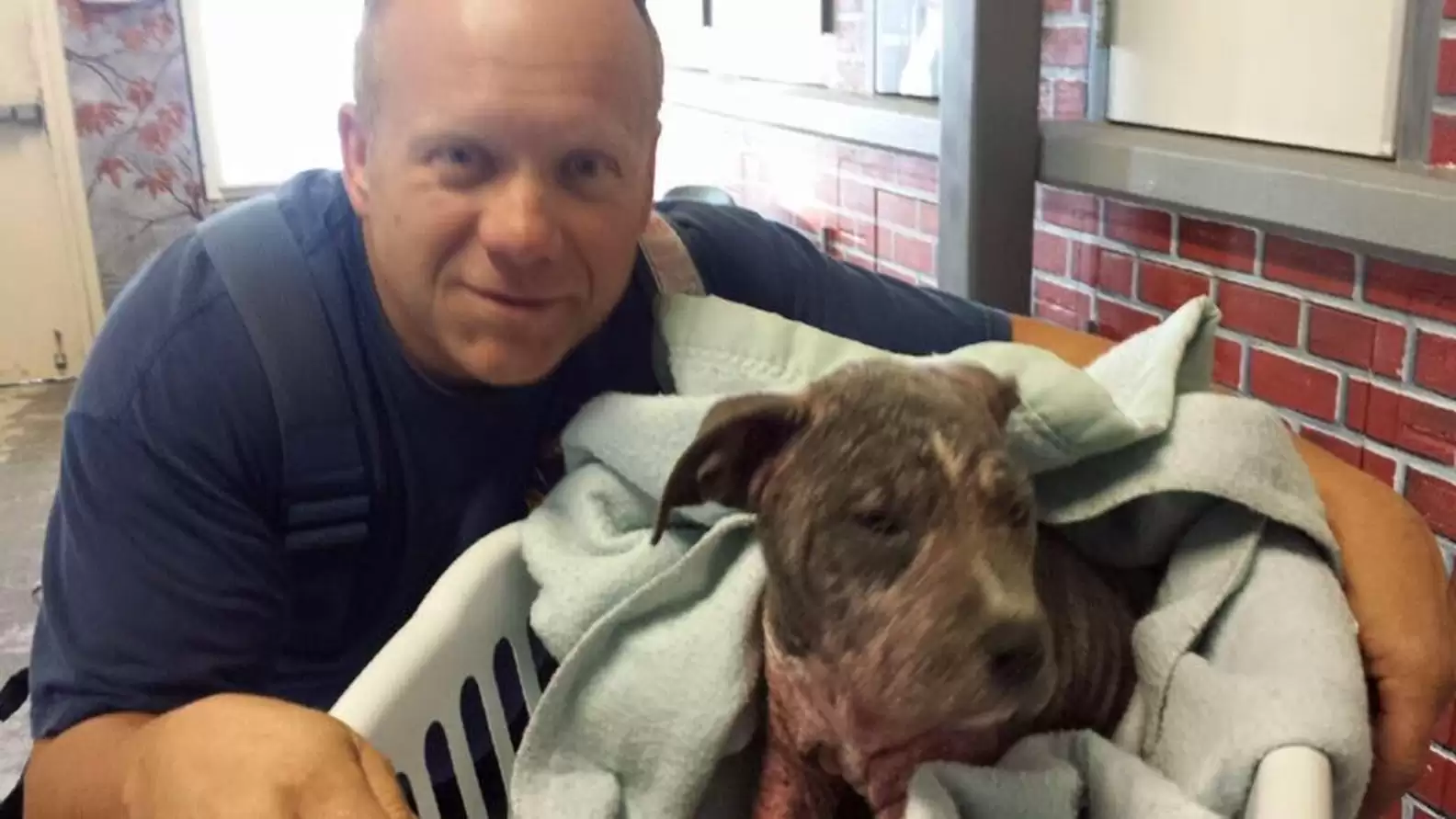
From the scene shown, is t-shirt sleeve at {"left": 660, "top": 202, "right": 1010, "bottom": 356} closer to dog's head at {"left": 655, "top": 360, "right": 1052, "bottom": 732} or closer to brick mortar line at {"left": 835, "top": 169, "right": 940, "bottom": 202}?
dog's head at {"left": 655, "top": 360, "right": 1052, "bottom": 732}

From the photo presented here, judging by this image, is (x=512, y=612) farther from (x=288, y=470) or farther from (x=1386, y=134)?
(x=1386, y=134)

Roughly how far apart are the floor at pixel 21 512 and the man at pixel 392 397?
1507 millimetres

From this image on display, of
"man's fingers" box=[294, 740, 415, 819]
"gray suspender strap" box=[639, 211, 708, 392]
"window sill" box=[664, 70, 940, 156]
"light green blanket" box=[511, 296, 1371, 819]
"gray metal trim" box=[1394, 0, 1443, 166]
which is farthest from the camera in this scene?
"window sill" box=[664, 70, 940, 156]

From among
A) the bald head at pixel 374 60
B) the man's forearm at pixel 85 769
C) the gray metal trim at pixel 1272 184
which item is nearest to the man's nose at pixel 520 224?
A: the bald head at pixel 374 60

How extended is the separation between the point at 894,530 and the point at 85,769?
59 centimetres

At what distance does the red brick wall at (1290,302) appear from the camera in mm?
1367

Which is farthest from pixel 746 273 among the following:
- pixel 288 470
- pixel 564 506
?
pixel 288 470

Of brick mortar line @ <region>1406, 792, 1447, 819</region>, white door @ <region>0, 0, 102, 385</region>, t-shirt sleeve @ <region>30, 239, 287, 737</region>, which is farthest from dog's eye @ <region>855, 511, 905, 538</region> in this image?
white door @ <region>0, 0, 102, 385</region>

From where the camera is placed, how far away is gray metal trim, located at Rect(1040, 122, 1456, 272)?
1248 millimetres

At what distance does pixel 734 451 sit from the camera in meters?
0.89

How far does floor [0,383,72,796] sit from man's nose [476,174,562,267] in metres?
1.76

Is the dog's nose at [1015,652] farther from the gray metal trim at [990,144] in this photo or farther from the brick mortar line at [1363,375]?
the gray metal trim at [990,144]

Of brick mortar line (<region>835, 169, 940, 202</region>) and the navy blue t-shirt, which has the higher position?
brick mortar line (<region>835, 169, 940, 202</region>)

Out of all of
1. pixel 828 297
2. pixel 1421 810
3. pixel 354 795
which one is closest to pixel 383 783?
pixel 354 795
